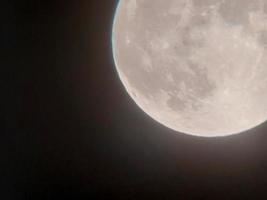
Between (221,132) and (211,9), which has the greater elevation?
(211,9)

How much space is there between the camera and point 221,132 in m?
4.80

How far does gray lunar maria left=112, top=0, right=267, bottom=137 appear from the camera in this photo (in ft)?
14.2

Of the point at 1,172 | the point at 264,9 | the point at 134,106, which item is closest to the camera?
the point at 264,9

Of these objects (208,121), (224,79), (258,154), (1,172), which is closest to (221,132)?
(208,121)

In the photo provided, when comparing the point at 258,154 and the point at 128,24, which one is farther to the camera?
the point at 258,154

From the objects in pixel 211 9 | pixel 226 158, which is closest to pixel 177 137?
pixel 226 158

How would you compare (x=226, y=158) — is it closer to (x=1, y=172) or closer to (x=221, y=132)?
(x=221, y=132)

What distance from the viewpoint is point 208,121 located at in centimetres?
477

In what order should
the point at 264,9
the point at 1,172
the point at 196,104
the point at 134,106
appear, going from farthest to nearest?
the point at 134,106 < the point at 1,172 < the point at 196,104 < the point at 264,9

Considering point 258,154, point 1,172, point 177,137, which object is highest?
point 177,137

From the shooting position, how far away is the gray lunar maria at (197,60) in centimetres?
432

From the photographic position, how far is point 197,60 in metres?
4.45

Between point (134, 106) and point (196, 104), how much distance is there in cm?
153

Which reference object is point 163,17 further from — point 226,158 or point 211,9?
point 226,158
